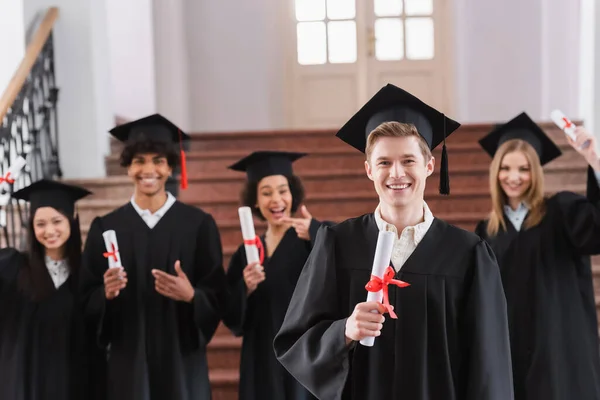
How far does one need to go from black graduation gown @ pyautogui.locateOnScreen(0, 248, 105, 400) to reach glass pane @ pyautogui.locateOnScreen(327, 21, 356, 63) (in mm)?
6214

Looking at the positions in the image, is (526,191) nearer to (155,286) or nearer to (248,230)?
(248,230)

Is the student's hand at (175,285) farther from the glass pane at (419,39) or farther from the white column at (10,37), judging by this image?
the glass pane at (419,39)

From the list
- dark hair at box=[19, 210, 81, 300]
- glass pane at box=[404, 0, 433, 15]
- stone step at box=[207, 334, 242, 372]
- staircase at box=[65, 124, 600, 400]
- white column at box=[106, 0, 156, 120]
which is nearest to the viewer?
dark hair at box=[19, 210, 81, 300]

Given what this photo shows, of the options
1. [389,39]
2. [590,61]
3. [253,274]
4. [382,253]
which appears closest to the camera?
[382,253]

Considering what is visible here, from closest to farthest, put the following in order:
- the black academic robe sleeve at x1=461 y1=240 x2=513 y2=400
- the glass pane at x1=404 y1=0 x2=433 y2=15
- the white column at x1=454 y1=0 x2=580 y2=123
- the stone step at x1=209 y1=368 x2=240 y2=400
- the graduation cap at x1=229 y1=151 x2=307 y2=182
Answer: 1. the black academic robe sleeve at x1=461 y1=240 x2=513 y2=400
2. the graduation cap at x1=229 y1=151 x2=307 y2=182
3. the stone step at x1=209 y1=368 x2=240 y2=400
4. the white column at x1=454 y1=0 x2=580 y2=123
5. the glass pane at x1=404 y1=0 x2=433 y2=15

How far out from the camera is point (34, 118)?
19.5 ft

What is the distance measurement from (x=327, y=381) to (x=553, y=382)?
1.77m

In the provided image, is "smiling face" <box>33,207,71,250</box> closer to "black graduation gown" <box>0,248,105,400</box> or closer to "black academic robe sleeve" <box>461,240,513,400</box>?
"black graduation gown" <box>0,248,105,400</box>

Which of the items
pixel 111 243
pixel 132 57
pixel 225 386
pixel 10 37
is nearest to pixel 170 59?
pixel 132 57

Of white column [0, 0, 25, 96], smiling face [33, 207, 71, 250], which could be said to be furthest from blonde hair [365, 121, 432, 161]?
white column [0, 0, 25, 96]

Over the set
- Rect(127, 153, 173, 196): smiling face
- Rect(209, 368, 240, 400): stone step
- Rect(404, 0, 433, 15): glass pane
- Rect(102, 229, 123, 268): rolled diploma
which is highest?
Rect(404, 0, 433, 15): glass pane

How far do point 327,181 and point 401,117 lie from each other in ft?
13.8

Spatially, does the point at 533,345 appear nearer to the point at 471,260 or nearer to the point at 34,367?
the point at 471,260

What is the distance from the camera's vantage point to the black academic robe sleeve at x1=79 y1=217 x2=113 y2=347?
3375 mm
